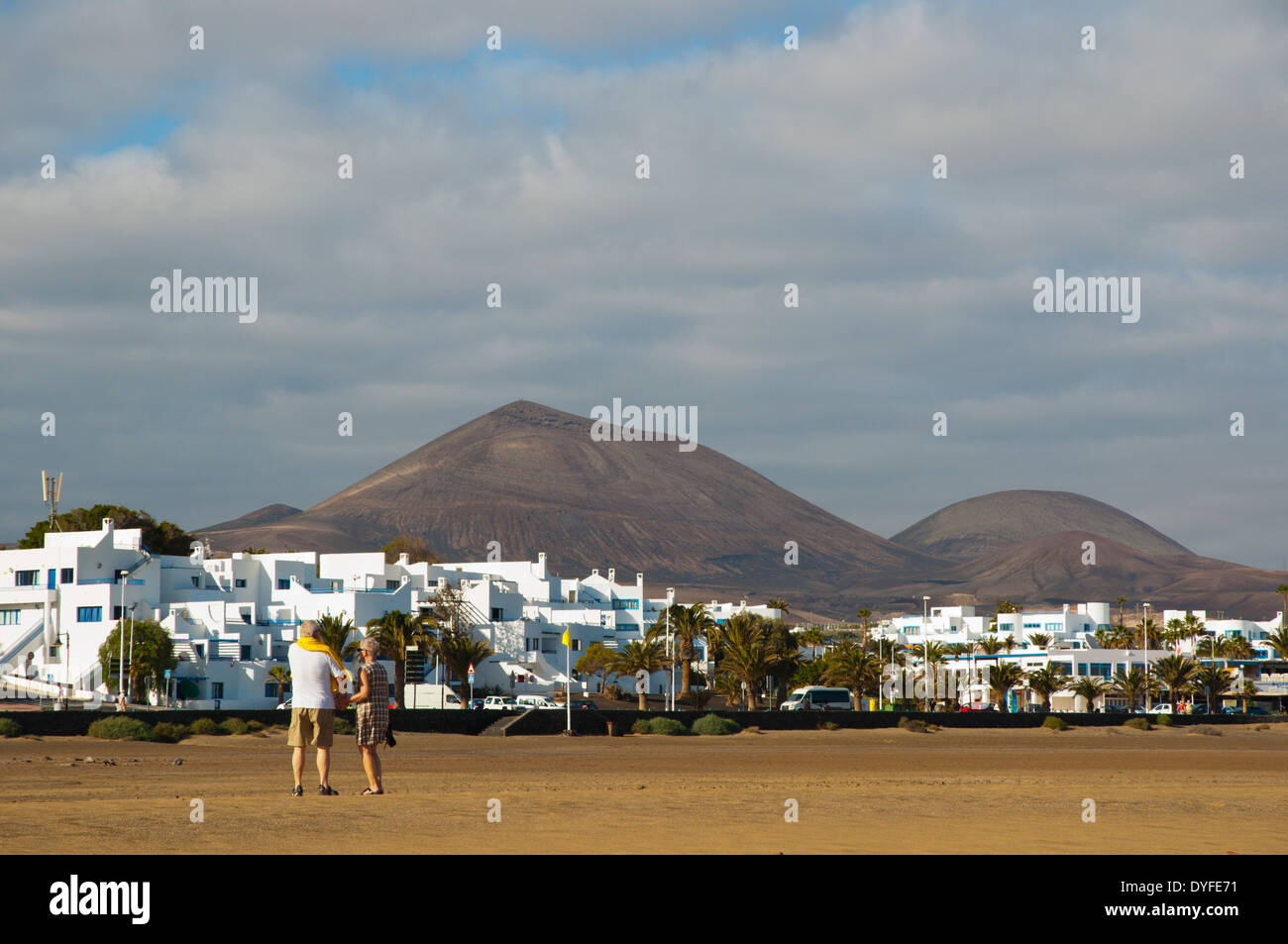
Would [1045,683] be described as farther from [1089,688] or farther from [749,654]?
[749,654]

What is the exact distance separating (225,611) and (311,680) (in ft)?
259

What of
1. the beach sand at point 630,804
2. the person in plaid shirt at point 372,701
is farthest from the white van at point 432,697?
the person in plaid shirt at point 372,701

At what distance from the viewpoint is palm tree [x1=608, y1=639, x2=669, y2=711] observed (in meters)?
102

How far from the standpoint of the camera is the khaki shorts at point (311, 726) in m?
17.4

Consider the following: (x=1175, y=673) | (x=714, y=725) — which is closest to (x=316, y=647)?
(x=714, y=725)

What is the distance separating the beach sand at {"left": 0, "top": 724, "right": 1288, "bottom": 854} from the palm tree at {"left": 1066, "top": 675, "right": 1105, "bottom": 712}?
79.8 meters

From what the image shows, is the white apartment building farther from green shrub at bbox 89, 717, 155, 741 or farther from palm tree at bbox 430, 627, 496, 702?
green shrub at bbox 89, 717, 155, 741

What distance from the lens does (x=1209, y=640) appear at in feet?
479

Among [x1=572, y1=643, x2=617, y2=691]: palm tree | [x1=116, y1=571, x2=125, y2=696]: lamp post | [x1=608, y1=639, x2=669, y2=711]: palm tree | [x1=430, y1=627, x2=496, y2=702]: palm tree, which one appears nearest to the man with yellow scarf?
[x1=116, y1=571, x2=125, y2=696]: lamp post

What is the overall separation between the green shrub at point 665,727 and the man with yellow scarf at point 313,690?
40.3m

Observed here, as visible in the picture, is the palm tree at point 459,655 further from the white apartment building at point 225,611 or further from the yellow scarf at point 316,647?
the yellow scarf at point 316,647

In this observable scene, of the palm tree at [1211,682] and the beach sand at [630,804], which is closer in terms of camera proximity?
the beach sand at [630,804]

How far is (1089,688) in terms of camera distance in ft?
377
